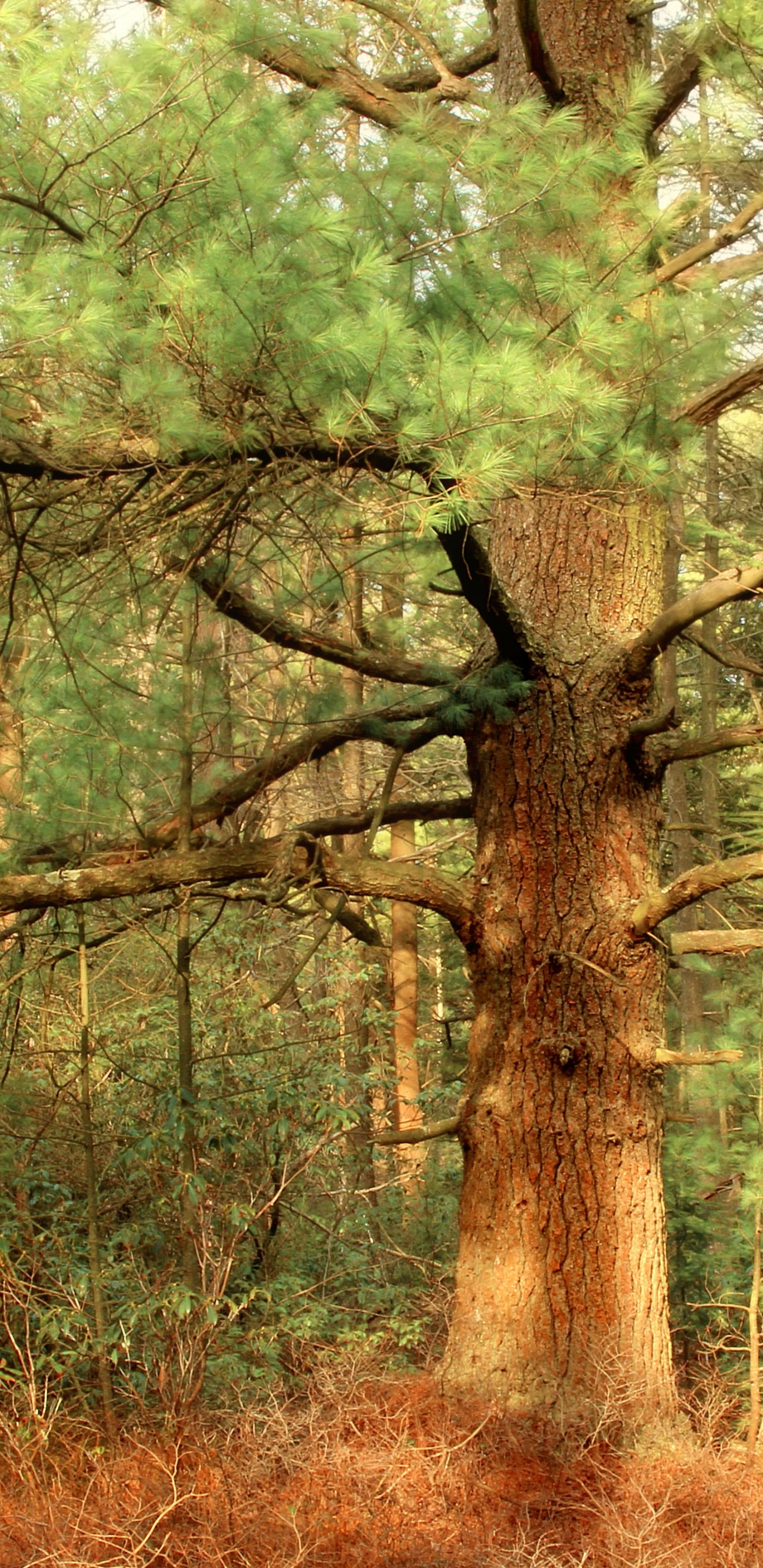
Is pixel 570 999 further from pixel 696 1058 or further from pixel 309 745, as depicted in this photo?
pixel 309 745

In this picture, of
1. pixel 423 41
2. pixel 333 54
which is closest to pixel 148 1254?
pixel 333 54

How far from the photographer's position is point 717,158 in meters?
4.29

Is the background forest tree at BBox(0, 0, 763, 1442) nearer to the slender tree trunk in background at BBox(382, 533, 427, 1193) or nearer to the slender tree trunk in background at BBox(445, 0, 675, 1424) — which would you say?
the slender tree trunk in background at BBox(445, 0, 675, 1424)

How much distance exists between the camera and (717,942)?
193 inches

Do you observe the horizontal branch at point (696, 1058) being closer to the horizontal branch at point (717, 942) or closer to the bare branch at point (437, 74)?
the horizontal branch at point (717, 942)

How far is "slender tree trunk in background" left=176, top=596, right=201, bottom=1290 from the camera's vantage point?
538cm

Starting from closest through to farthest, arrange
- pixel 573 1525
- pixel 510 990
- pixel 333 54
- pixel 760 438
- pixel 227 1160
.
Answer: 1. pixel 573 1525
2. pixel 333 54
3. pixel 510 990
4. pixel 227 1160
5. pixel 760 438

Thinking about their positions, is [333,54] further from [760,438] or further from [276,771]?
[760,438]

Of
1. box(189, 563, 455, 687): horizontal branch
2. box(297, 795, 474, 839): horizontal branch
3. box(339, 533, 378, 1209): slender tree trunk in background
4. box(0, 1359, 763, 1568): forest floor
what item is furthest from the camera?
box(339, 533, 378, 1209): slender tree trunk in background

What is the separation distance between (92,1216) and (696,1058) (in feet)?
8.45

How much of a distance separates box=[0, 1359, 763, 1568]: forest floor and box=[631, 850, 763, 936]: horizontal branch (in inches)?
75.5

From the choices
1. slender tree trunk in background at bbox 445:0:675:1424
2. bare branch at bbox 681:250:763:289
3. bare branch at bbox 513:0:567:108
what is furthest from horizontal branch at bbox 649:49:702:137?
bare branch at bbox 681:250:763:289

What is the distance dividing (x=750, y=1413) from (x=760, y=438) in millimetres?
12115

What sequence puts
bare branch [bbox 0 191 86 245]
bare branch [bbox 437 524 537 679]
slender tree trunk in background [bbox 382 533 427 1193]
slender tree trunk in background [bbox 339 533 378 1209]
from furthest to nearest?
slender tree trunk in background [bbox 382 533 427 1193] < slender tree trunk in background [bbox 339 533 378 1209] < bare branch [bbox 437 524 537 679] < bare branch [bbox 0 191 86 245]
